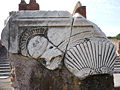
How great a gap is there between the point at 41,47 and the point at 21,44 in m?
0.20

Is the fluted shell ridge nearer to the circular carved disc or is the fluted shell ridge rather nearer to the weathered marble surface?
the weathered marble surface

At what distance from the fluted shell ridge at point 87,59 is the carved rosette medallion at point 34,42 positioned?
0.88 feet

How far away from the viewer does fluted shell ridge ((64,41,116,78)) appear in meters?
3.63

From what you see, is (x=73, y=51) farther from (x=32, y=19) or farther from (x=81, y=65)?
(x=32, y=19)

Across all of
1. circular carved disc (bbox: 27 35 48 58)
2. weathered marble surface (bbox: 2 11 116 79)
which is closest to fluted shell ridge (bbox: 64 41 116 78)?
weathered marble surface (bbox: 2 11 116 79)

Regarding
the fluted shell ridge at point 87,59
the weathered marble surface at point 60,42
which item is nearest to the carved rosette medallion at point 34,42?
the weathered marble surface at point 60,42

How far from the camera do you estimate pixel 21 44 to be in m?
3.73

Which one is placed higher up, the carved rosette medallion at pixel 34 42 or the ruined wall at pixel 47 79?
the carved rosette medallion at pixel 34 42

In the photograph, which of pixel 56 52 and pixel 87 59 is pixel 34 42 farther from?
pixel 87 59

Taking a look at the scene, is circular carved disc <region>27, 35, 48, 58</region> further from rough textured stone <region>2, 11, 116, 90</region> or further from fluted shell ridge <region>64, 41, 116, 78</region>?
fluted shell ridge <region>64, 41, 116, 78</region>

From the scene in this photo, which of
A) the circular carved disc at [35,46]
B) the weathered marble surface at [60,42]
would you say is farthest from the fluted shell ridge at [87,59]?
the circular carved disc at [35,46]

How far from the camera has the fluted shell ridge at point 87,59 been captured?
3.63 meters

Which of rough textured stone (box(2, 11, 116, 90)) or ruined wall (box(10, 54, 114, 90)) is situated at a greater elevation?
Answer: rough textured stone (box(2, 11, 116, 90))

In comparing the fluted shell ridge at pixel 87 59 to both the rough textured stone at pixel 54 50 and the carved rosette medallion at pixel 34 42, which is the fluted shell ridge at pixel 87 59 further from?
the carved rosette medallion at pixel 34 42
